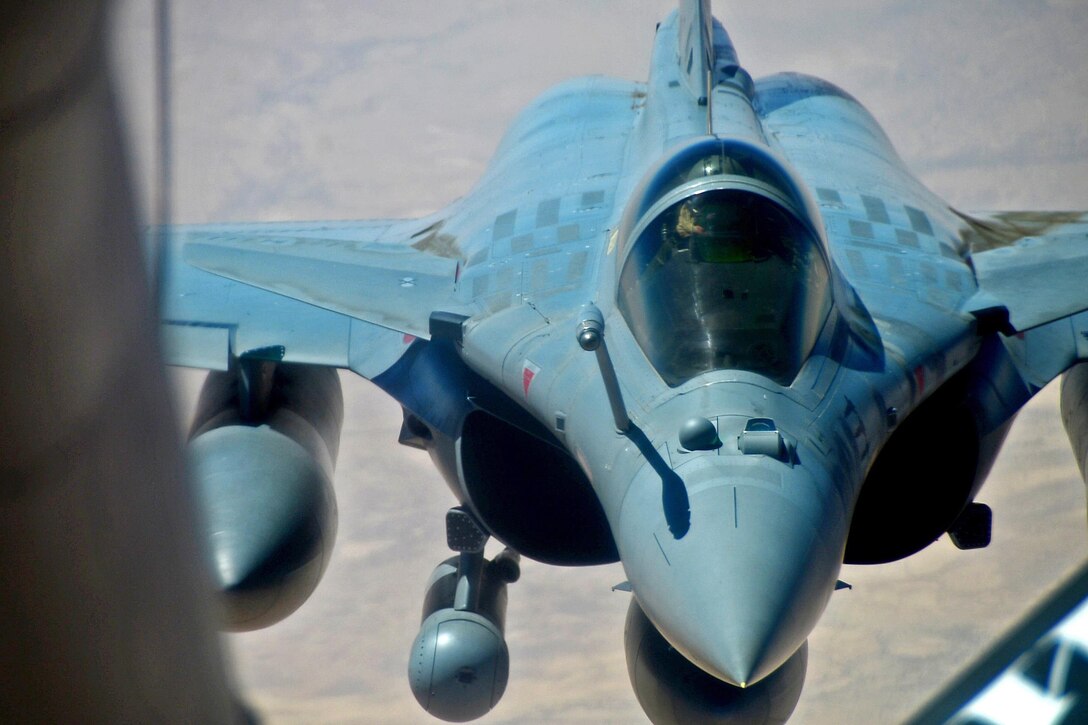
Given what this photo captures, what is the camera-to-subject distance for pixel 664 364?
6.24 m

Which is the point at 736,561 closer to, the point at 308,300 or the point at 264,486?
the point at 264,486

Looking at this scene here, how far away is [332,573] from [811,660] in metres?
6.48

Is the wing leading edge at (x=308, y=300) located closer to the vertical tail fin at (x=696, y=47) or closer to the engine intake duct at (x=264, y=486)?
the engine intake duct at (x=264, y=486)

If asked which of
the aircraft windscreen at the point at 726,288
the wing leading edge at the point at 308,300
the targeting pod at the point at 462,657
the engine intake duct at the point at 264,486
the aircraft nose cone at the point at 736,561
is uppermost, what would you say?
the aircraft windscreen at the point at 726,288

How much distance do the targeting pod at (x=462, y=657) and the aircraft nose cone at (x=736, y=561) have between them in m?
3.57

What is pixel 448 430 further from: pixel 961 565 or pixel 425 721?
pixel 961 565

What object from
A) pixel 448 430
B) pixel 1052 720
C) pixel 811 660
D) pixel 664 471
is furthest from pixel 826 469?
pixel 811 660

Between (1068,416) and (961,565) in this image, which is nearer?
(1068,416)

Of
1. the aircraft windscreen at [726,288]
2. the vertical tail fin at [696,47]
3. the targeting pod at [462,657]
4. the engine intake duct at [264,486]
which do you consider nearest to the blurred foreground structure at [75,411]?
the aircraft windscreen at [726,288]

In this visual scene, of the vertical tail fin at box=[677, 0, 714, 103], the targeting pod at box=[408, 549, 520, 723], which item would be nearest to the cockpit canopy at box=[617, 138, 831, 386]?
the vertical tail fin at box=[677, 0, 714, 103]

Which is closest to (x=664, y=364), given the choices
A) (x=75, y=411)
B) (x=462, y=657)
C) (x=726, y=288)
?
(x=726, y=288)

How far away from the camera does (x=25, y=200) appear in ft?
5.06

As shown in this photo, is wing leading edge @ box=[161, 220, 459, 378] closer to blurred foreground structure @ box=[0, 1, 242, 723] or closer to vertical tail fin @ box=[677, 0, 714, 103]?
vertical tail fin @ box=[677, 0, 714, 103]

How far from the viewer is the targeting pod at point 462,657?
8.98 meters
